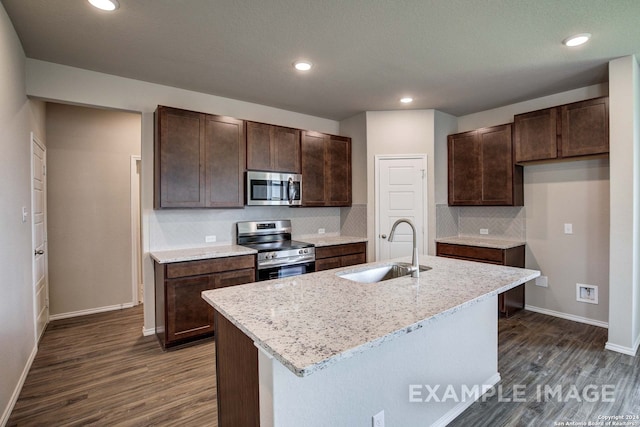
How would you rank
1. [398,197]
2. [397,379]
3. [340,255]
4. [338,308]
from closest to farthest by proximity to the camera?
[338,308] < [397,379] < [340,255] < [398,197]

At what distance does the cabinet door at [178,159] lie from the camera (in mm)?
3088

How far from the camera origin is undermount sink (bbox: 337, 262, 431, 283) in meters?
2.12

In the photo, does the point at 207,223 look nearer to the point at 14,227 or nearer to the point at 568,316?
the point at 14,227

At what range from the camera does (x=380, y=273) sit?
2.27 metres

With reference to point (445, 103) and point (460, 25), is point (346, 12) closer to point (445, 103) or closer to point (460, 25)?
point (460, 25)

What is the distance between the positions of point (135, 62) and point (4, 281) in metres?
2.03

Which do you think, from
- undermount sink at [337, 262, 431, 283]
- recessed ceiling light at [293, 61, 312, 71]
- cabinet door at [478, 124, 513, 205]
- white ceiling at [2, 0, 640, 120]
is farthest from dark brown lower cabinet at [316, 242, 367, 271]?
recessed ceiling light at [293, 61, 312, 71]

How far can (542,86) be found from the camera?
3.49m

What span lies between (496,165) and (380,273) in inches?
106

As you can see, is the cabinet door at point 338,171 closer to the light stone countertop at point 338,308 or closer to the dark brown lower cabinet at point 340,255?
the dark brown lower cabinet at point 340,255

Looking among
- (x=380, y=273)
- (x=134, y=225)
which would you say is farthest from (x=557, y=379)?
(x=134, y=225)

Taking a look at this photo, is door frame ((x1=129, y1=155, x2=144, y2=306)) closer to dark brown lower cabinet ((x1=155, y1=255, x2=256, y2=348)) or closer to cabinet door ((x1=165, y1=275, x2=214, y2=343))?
dark brown lower cabinet ((x1=155, y1=255, x2=256, y2=348))

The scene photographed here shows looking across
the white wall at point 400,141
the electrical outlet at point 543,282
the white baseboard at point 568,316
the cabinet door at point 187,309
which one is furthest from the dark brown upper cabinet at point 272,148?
the white baseboard at point 568,316

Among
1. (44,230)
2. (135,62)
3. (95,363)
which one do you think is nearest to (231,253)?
(95,363)
